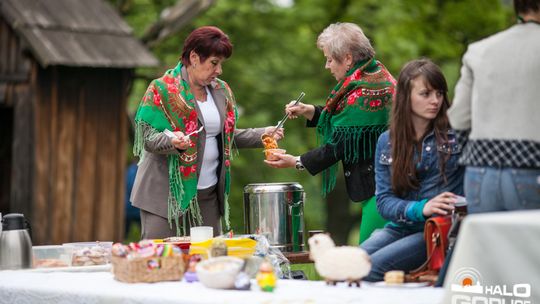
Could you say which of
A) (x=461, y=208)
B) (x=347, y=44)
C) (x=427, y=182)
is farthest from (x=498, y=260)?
(x=347, y=44)

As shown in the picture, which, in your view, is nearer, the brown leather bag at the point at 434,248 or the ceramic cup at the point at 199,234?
the brown leather bag at the point at 434,248

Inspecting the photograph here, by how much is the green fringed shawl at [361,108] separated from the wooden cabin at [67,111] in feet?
21.5

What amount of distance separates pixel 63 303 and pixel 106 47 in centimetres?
818

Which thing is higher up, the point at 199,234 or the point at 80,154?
the point at 80,154

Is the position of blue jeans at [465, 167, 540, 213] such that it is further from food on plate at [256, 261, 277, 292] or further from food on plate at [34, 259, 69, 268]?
food on plate at [34, 259, 69, 268]

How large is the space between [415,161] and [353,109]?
0.90m

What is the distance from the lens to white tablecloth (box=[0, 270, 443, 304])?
341 centimetres

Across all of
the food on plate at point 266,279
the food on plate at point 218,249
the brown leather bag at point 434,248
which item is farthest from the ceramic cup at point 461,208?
the food on plate at point 218,249

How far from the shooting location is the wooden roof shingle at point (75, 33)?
11.3 m

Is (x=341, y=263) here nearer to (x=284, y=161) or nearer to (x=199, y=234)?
(x=199, y=234)

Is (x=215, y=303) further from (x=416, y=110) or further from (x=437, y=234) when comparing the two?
(x=416, y=110)

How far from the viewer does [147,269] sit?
395cm

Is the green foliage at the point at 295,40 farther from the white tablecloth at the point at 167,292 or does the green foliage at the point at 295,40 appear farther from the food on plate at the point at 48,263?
the white tablecloth at the point at 167,292

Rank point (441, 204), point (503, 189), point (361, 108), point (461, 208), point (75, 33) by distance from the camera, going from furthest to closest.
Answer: point (75, 33)
point (361, 108)
point (441, 204)
point (461, 208)
point (503, 189)
